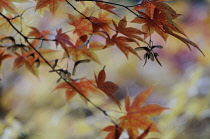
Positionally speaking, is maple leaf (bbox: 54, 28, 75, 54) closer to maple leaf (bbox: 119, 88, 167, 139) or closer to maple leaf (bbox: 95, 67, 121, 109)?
maple leaf (bbox: 95, 67, 121, 109)

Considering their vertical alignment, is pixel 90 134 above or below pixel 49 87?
below

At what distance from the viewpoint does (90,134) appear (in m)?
1.60

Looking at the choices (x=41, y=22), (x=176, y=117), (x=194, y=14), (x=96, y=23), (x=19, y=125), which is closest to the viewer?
(x=96, y=23)

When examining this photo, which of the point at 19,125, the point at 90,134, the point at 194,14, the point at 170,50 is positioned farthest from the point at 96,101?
the point at 194,14

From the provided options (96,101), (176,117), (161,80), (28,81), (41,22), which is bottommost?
(176,117)

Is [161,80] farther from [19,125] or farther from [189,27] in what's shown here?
[19,125]

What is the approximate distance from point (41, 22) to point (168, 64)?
961mm

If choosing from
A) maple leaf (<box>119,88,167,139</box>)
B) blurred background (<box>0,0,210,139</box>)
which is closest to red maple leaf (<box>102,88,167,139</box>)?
maple leaf (<box>119,88,167,139</box>)

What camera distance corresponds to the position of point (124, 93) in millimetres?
1899

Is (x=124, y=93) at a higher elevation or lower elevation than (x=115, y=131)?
higher

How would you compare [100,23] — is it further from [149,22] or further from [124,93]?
[124,93]

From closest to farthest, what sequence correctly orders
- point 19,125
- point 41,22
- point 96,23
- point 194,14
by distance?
point 96,23 → point 19,125 → point 41,22 → point 194,14

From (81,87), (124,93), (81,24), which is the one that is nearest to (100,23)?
(81,24)

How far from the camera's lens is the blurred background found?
159 cm
